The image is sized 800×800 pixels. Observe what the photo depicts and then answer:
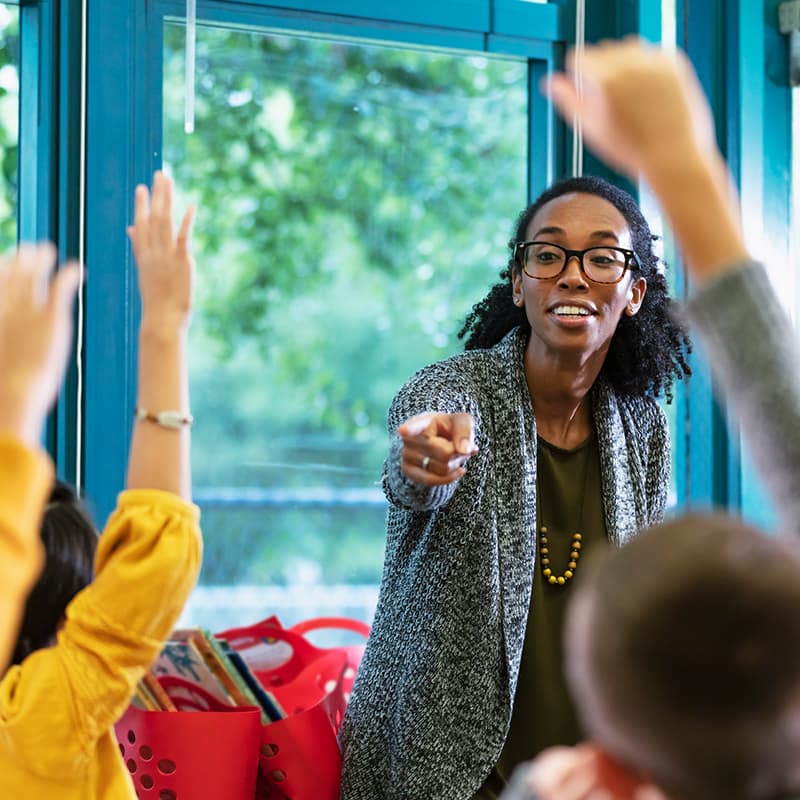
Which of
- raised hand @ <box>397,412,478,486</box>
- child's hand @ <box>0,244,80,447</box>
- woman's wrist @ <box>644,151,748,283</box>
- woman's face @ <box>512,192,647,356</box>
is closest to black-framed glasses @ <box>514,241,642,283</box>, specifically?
woman's face @ <box>512,192,647,356</box>

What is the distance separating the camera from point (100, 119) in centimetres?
230

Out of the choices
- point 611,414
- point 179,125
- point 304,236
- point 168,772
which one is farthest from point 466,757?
point 179,125

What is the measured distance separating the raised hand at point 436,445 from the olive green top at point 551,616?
17.0 inches

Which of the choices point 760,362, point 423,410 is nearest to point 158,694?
point 423,410

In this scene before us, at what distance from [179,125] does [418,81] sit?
0.51 meters

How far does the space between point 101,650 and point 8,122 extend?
1.29m

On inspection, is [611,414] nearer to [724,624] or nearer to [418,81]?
[418,81]

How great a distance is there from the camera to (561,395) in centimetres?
222

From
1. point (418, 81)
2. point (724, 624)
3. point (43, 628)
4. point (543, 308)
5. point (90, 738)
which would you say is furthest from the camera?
point (418, 81)

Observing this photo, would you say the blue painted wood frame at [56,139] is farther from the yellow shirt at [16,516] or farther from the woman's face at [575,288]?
the yellow shirt at [16,516]

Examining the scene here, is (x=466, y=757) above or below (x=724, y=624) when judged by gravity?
below

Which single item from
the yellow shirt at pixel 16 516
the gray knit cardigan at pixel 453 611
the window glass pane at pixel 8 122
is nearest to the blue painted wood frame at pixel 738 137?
the gray knit cardigan at pixel 453 611

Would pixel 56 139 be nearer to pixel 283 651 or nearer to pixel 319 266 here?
pixel 319 266

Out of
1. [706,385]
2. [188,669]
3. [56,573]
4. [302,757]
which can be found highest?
[706,385]
